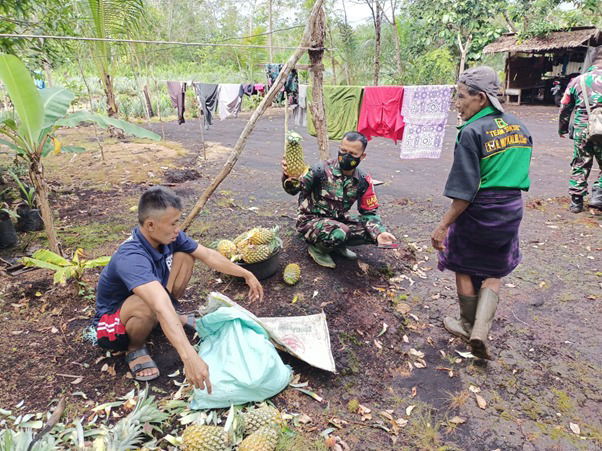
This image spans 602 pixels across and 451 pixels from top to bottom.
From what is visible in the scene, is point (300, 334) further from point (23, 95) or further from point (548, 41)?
point (548, 41)

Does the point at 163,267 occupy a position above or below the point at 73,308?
above

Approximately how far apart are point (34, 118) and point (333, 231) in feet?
8.17

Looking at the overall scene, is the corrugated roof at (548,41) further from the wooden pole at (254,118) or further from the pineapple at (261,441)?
the pineapple at (261,441)

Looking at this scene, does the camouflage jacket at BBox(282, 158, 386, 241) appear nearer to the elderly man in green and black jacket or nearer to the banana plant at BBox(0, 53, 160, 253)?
the elderly man in green and black jacket

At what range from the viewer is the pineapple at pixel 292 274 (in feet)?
11.2

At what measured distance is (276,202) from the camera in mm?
5871

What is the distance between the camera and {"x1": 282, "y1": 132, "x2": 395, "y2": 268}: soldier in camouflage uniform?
139 inches

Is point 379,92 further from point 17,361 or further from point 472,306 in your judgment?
point 17,361

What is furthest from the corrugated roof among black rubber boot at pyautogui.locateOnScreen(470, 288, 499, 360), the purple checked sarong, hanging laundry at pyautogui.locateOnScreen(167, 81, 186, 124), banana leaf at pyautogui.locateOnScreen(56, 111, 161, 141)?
banana leaf at pyautogui.locateOnScreen(56, 111, 161, 141)

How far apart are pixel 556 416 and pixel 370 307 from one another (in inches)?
56.2

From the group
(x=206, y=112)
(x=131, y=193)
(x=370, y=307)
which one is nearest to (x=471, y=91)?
(x=370, y=307)

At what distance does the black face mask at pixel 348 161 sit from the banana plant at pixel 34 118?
166 cm

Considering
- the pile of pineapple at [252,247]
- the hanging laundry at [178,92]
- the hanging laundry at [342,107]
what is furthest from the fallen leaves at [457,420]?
the hanging laundry at [178,92]

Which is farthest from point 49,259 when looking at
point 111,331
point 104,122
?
point 104,122
